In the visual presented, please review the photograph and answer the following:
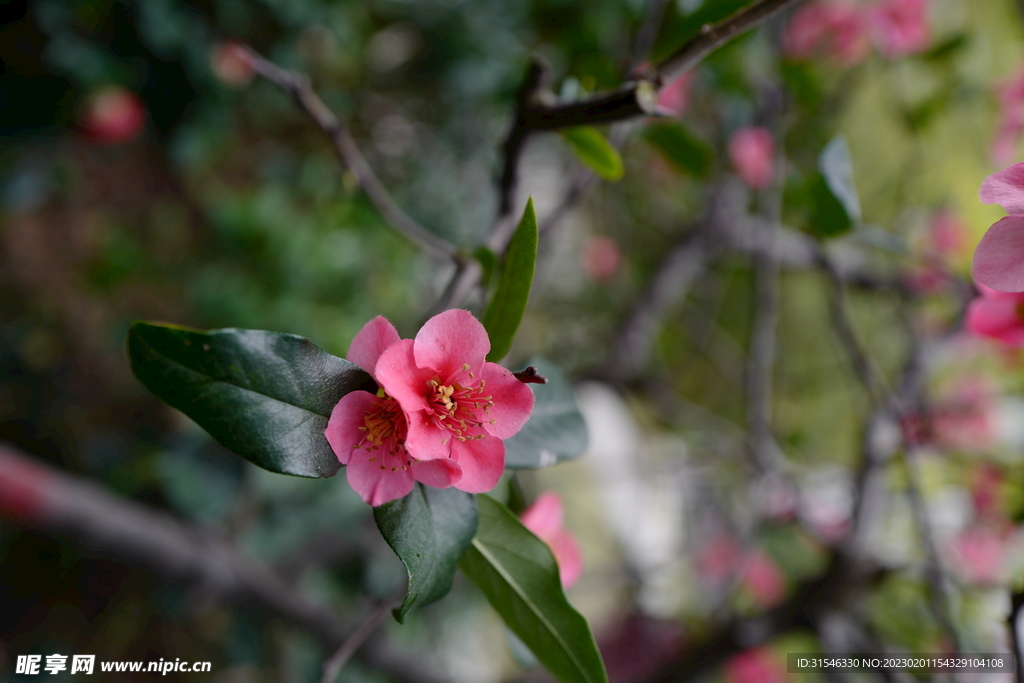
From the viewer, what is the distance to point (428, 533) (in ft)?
0.93

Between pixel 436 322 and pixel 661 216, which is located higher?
pixel 661 216

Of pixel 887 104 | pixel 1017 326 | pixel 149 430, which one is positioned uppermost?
pixel 887 104

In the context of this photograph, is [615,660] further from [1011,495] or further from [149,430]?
[149,430]

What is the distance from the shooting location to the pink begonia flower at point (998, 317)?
41 cm

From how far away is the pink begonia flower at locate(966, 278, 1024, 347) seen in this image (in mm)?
406

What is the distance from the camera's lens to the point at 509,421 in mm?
297

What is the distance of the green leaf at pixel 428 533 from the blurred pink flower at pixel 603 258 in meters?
1.64

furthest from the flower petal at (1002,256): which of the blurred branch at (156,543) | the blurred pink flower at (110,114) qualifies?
the blurred pink flower at (110,114)

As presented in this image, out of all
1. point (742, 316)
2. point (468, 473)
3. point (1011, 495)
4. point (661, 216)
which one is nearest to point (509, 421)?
point (468, 473)

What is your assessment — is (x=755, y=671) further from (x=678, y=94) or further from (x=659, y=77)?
(x=659, y=77)

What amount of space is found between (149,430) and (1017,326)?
157 cm

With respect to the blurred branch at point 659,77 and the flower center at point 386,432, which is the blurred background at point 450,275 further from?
the flower center at point 386,432

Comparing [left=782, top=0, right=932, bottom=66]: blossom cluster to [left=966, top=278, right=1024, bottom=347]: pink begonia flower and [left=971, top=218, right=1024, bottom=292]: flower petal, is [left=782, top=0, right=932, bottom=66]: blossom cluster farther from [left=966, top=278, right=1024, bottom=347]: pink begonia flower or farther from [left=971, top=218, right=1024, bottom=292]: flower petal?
[left=971, top=218, right=1024, bottom=292]: flower petal

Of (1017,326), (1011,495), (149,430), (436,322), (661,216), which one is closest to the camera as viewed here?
(436,322)
